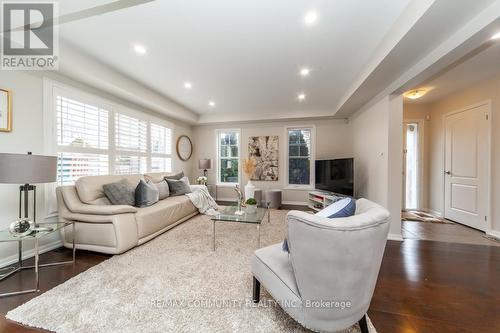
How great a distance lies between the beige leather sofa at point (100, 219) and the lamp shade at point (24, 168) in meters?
0.65

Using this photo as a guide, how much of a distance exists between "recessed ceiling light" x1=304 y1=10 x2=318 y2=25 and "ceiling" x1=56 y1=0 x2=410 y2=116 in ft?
0.13

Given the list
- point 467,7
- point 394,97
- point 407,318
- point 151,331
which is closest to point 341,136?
point 394,97

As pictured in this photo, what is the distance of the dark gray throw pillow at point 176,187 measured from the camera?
409 cm

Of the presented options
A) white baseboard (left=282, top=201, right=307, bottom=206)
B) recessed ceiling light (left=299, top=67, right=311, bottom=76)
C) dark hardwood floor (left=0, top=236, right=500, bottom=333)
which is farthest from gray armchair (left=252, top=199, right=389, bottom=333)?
white baseboard (left=282, top=201, right=307, bottom=206)

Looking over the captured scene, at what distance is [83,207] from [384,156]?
170 inches

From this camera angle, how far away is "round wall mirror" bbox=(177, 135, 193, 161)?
18.0 ft

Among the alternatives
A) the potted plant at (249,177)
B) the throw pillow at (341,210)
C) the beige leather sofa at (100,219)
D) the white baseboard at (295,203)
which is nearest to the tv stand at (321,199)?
the white baseboard at (295,203)

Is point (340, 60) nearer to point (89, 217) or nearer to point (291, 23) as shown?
point (291, 23)

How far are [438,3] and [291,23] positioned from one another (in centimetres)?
112

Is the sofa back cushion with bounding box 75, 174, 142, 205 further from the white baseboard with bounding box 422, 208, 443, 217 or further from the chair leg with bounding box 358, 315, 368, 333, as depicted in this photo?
the white baseboard with bounding box 422, 208, 443, 217

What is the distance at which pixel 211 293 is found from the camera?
1680 millimetres

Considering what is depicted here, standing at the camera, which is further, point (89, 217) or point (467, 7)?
point (89, 217)

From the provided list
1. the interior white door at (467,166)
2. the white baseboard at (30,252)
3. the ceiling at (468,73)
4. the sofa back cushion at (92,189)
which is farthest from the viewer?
the interior white door at (467,166)

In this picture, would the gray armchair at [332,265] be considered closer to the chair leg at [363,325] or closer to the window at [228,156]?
the chair leg at [363,325]
